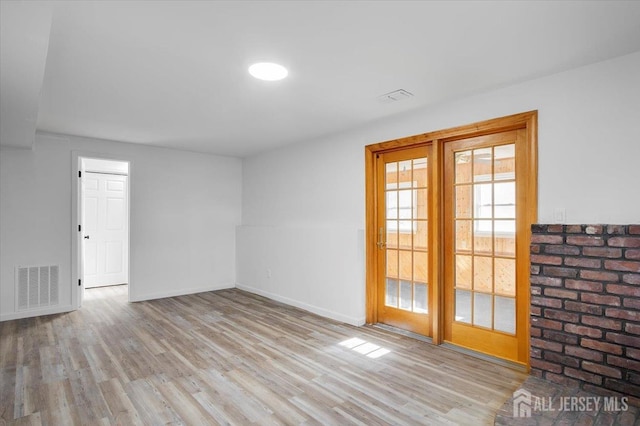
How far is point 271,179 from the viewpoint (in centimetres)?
559

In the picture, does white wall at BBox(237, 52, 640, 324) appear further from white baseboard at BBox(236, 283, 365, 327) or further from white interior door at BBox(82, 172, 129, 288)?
white interior door at BBox(82, 172, 129, 288)

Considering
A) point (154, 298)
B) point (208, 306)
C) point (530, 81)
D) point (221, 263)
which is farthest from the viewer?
point (221, 263)

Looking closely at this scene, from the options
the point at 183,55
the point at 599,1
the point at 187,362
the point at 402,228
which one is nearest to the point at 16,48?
the point at 183,55

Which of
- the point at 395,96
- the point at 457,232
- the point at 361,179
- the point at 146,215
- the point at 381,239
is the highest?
the point at 395,96

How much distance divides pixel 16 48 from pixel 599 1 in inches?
122

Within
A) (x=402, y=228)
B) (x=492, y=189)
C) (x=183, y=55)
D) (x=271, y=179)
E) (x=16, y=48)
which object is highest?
(x=183, y=55)

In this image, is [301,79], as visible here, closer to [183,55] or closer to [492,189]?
[183,55]

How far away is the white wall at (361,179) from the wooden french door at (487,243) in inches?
10.3

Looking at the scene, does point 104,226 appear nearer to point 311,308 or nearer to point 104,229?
point 104,229

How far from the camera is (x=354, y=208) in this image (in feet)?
13.7

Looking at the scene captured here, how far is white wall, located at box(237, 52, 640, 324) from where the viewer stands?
7.79 feet

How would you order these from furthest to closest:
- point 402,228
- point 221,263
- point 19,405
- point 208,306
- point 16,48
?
point 221,263 < point 208,306 < point 402,228 < point 19,405 < point 16,48

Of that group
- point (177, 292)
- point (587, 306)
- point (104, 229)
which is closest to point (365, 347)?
point (587, 306)

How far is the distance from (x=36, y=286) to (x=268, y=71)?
4203 mm
